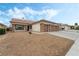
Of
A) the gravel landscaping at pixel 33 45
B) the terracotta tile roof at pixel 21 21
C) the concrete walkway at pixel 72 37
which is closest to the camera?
the concrete walkway at pixel 72 37

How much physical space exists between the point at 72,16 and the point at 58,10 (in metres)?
0.35

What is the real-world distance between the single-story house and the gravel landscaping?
123 mm

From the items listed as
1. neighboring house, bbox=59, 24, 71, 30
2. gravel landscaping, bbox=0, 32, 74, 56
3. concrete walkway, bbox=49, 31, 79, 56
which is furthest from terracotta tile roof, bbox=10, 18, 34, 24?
neighboring house, bbox=59, 24, 71, 30

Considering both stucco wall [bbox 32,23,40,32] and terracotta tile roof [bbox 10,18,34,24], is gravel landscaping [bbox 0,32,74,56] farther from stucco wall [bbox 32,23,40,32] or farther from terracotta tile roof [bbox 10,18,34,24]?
terracotta tile roof [bbox 10,18,34,24]

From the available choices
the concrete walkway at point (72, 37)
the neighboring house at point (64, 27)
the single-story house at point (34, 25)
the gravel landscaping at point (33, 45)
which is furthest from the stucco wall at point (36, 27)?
the neighboring house at point (64, 27)

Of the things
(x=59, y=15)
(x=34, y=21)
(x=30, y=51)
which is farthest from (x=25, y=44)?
(x=59, y=15)

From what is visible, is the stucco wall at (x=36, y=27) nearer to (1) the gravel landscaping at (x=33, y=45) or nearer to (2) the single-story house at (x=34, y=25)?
(2) the single-story house at (x=34, y=25)

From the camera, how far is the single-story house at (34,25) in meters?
3.63

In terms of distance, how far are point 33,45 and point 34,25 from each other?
473 millimetres

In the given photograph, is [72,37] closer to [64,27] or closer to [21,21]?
[64,27]

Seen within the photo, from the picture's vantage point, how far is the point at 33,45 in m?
3.56

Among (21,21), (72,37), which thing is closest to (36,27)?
(21,21)

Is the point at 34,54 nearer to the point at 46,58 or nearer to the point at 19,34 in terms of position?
the point at 46,58

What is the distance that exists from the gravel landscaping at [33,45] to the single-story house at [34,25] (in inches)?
4.8
